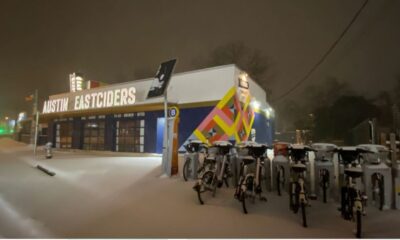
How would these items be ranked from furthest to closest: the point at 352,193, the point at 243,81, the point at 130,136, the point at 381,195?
the point at 130,136
the point at 243,81
the point at 381,195
the point at 352,193

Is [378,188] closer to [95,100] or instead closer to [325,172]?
[325,172]

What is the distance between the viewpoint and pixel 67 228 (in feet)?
11.9

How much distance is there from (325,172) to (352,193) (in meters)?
1.35

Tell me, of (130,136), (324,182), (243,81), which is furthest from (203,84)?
(324,182)

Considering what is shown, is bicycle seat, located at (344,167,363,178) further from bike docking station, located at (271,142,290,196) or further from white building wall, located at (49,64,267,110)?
white building wall, located at (49,64,267,110)

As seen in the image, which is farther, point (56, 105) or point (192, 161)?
point (56, 105)

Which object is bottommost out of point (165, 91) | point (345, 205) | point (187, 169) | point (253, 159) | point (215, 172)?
point (345, 205)

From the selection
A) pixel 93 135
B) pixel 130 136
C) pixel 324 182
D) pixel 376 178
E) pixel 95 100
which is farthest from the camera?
pixel 95 100

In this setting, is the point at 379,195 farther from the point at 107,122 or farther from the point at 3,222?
the point at 107,122

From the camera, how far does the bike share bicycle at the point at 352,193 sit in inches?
128

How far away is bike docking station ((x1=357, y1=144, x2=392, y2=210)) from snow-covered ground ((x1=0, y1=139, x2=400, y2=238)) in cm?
24

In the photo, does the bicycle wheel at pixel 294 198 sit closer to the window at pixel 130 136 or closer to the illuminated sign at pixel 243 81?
the illuminated sign at pixel 243 81

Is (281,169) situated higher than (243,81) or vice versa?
(243,81)

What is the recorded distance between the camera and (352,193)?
11.3ft
